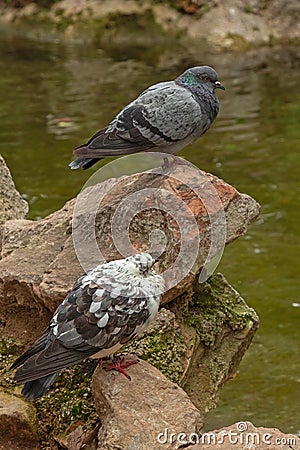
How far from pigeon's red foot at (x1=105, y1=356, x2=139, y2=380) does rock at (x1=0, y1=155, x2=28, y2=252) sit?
1933 millimetres

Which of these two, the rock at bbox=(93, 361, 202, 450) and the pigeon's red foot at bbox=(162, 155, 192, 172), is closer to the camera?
the rock at bbox=(93, 361, 202, 450)

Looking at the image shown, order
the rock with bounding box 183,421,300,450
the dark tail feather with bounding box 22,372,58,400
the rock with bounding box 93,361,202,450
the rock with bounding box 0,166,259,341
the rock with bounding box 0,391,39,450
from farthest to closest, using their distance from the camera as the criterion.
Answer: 1. the rock with bounding box 0,166,259,341
2. the rock with bounding box 0,391,39,450
3. the dark tail feather with bounding box 22,372,58,400
4. the rock with bounding box 93,361,202,450
5. the rock with bounding box 183,421,300,450

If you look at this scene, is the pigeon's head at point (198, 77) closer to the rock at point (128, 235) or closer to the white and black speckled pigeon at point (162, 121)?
the white and black speckled pigeon at point (162, 121)

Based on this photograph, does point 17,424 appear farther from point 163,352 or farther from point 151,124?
Result: point 151,124

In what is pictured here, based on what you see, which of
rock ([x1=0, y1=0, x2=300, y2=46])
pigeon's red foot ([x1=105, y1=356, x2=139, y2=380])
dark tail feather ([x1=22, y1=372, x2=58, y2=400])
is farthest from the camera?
rock ([x1=0, y1=0, x2=300, y2=46])

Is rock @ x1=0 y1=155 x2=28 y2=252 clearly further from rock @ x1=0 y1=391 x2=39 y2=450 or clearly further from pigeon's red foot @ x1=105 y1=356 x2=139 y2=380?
pigeon's red foot @ x1=105 y1=356 x2=139 y2=380

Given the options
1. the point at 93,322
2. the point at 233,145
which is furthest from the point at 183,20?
the point at 93,322

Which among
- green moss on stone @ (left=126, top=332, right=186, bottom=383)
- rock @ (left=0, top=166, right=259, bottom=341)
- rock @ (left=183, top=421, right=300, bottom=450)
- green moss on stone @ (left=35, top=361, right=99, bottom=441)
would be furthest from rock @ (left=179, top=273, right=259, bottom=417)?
rock @ (left=183, top=421, right=300, bottom=450)

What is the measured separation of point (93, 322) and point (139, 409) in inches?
19.2

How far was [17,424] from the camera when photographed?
4.44 meters

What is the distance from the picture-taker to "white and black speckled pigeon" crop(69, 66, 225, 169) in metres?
5.18

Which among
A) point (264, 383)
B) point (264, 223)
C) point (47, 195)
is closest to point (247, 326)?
point (264, 383)

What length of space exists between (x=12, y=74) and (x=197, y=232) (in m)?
13.2

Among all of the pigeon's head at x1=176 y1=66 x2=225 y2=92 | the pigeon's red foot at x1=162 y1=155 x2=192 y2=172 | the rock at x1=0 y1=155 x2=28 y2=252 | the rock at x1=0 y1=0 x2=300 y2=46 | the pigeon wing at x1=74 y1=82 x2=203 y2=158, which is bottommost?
the rock at x1=0 y1=0 x2=300 y2=46
